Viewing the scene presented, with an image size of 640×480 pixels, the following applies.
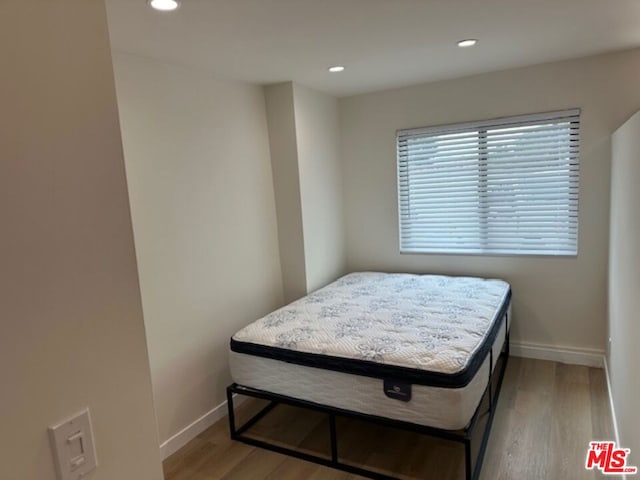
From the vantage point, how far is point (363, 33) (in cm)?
236

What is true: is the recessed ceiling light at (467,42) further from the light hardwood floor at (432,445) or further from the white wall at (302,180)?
the light hardwood floor at (432,445)

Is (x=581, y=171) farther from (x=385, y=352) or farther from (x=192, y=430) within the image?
(x=192, y=430)

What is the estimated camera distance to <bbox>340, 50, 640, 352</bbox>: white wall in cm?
317

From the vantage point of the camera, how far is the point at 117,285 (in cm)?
93

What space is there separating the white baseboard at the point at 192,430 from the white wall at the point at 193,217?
0.04m

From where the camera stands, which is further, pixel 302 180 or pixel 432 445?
pixel 302 180

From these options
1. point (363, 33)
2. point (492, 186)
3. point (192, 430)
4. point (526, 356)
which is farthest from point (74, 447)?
point (526, 356)

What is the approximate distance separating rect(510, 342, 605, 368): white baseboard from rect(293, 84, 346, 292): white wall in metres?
1.75

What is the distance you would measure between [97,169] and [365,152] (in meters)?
3.43

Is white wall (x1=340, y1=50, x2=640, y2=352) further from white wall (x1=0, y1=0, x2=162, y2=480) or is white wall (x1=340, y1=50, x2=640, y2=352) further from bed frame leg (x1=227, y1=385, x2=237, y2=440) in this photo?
white wall (x1=0, y1=0, x2=162, y2=480)

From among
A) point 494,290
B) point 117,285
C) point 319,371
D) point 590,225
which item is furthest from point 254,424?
point 590,225

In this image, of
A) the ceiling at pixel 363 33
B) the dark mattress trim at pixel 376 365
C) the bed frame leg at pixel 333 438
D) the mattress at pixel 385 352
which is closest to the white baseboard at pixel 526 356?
the mattress at pixel 385 352

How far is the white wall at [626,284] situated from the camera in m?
1.79

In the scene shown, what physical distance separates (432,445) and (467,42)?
8.03ft
